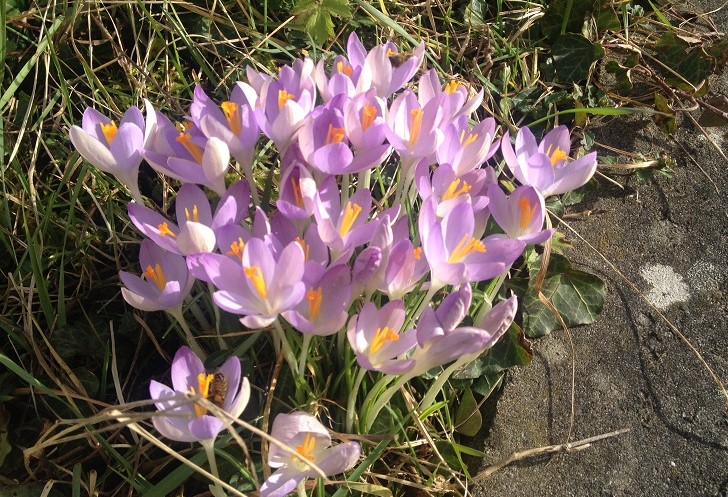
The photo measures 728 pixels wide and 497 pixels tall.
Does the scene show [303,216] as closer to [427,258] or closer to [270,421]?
[427,258]

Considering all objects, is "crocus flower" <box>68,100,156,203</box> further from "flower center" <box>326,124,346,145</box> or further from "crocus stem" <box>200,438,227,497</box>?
"crocus stem" <box>200,438,227,497</box>

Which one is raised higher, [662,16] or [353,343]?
[353,343]

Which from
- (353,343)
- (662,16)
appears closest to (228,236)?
(353,343)

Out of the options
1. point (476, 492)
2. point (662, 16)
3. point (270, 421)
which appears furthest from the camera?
point (662, 16)

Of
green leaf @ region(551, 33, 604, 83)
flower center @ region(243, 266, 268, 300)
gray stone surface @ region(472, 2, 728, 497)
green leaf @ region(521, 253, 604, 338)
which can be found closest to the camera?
flower center @ region(243, 266, 268, 300)

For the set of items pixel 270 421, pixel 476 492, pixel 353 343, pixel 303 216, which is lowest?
pixel 476 492

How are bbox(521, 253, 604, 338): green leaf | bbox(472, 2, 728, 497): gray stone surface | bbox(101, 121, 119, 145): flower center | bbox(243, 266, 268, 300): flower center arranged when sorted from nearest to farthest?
bbox(243, 266, 268, 300): flower center, bbox(101, 121, 119, 145): flower center, bbox(472, 2, 728, 497): gray stone surface, bbox(521, 253, 604, 338): green leaf

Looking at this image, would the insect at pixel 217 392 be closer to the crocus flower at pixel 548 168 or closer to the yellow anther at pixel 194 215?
the yellow anther at pixel 194 215

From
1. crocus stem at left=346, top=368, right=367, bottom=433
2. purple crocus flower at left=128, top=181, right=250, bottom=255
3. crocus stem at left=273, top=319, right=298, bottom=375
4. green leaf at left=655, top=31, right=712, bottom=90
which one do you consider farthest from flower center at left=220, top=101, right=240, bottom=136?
green leaf at left=655, top=31, right=712, bottom=90
